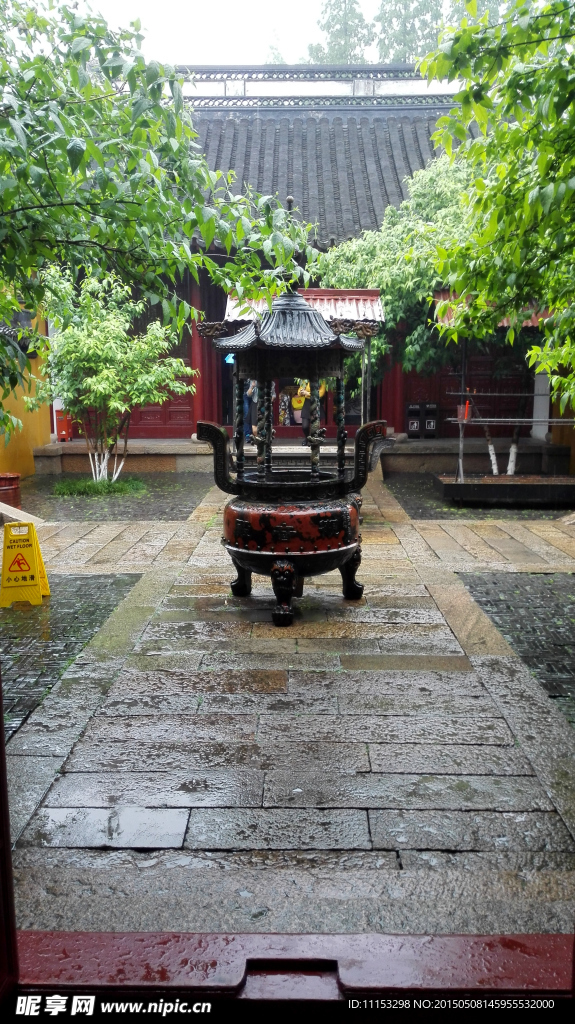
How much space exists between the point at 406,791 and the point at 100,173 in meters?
2.98

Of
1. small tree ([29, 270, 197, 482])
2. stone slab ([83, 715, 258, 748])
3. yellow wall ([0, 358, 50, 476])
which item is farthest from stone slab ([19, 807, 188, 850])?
yellow wall ([0, 358, 50, 476])

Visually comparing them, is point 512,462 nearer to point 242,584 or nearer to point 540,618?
point 540,618

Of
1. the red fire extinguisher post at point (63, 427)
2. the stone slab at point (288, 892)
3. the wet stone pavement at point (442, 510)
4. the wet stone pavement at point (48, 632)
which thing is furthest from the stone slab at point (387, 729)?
the red fire extinguisher post at point (63, 427)

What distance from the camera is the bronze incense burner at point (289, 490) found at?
5.62 m

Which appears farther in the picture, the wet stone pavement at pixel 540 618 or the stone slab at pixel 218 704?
the wet stone pavement at pixel 540 618

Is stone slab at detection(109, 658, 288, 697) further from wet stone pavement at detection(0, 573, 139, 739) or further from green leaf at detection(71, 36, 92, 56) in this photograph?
green leaf at detection(71, 36, 92, 56)

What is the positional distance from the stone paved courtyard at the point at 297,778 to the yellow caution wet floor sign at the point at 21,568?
2.78ft

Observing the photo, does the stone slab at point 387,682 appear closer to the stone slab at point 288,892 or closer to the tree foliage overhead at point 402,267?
the stone slab at point 288,892

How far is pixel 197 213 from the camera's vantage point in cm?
373

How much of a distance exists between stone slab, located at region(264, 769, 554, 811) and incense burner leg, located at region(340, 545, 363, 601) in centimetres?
272

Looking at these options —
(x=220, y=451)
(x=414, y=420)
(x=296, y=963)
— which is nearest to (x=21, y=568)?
(x=220, y=451)

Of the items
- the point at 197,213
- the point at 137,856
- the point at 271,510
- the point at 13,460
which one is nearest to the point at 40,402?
the point at 13,460

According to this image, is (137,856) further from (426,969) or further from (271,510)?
(271,510)

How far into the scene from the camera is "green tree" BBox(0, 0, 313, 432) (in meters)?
3.38
